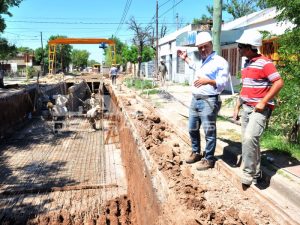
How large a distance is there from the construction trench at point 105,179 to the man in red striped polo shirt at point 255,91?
1.74 ft

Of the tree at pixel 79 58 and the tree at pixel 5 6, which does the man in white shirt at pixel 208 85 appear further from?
the tree at pixel 79 58

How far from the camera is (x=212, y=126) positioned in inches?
187

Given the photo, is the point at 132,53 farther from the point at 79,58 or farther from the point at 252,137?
the point at 79,58

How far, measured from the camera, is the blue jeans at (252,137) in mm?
3961

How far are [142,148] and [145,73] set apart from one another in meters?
43.2

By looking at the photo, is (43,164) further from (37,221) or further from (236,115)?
(236,115)

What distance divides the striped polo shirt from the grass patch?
67.1 inches

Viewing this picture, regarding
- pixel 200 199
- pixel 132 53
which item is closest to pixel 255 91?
pixel 200 199

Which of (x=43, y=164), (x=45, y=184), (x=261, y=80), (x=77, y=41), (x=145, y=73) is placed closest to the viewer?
(x=261, y=80)

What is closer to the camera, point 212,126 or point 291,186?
point 291,186

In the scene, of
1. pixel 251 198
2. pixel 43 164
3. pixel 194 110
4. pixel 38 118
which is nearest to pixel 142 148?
pixel 194 110

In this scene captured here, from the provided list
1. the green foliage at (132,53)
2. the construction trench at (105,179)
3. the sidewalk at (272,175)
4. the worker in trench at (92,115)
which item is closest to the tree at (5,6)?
the construction trench at (105,179)

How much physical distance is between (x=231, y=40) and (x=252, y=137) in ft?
44.1

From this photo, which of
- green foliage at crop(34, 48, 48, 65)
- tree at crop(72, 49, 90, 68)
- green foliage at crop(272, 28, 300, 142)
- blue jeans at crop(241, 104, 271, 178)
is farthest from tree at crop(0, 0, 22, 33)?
tree at crop(72, 49, 90, 68)
